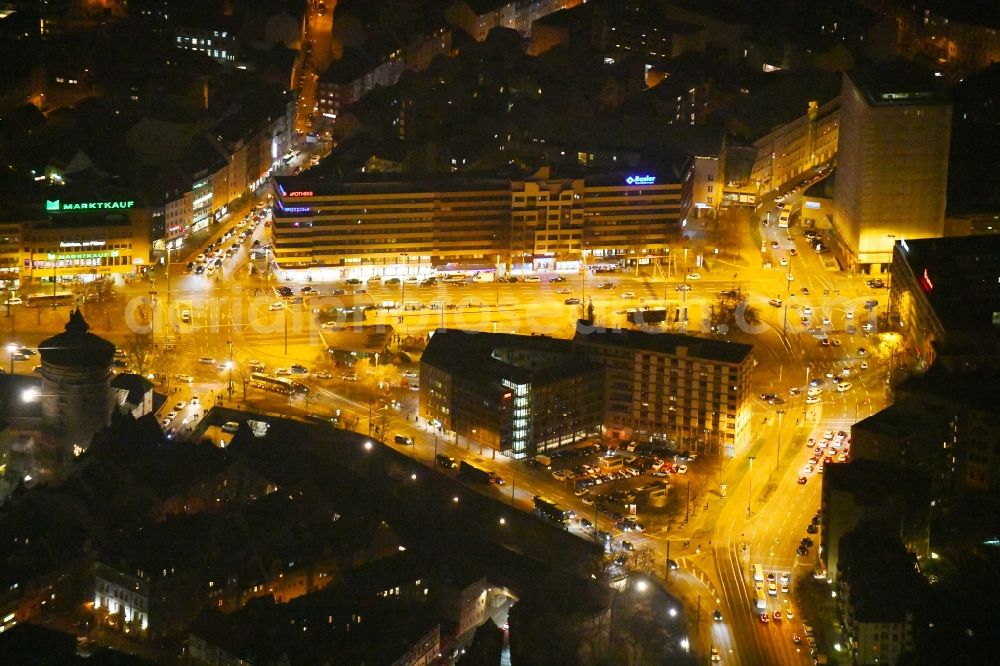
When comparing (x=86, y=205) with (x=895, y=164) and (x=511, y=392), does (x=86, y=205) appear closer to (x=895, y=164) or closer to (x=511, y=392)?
(x=511, y=392)

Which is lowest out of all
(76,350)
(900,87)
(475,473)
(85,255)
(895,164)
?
(475,473)

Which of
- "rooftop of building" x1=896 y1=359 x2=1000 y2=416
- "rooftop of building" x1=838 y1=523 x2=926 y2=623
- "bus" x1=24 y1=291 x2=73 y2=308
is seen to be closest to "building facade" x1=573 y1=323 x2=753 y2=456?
"rooftop of building" x1=896 y1=359 x2=1000 y2=416

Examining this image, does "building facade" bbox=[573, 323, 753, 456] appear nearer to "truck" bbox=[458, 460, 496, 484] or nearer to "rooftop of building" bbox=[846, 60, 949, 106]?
"truck" bbox=[458, 460, 496, 484]

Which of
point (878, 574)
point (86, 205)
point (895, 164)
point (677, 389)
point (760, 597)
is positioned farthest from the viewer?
point (895, 164)

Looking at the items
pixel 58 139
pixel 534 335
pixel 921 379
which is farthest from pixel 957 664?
pixel 58 139

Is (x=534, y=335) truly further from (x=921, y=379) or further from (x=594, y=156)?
(x=594, y=156)

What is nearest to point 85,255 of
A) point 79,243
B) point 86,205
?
point 79,243
